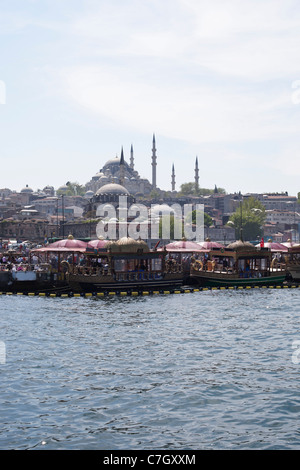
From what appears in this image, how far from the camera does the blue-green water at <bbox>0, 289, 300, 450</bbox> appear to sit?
10.9 metres

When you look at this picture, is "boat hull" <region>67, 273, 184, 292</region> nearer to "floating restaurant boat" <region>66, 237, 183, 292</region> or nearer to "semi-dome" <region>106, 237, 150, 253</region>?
"floating restaurant boat" <region>66, 237, 183, 292</region>

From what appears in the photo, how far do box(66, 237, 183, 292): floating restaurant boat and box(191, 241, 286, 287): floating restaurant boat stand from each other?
117 inches

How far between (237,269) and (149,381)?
74.4ft

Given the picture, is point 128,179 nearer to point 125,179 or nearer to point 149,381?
point 125,179

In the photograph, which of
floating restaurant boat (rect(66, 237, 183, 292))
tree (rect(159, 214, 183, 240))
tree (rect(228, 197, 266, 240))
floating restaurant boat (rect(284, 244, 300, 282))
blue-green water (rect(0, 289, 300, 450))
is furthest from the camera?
tree (rect(228, 197, 266, 240))

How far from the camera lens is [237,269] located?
36.2 m

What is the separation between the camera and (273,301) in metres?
30.2

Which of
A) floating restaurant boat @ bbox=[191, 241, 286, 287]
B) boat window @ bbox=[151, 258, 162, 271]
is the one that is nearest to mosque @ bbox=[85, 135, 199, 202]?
floating restaurant boat @ bbox=[191, 241, 286, 287]

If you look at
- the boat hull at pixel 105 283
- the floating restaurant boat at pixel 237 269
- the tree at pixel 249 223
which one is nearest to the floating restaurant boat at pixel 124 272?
the boat hull at pixel 105 283

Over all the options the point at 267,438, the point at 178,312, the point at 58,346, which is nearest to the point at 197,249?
the point at 178,312

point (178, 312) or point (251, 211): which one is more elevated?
point (251, 211)

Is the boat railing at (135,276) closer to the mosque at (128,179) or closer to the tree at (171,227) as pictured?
the tree at (171,227)
